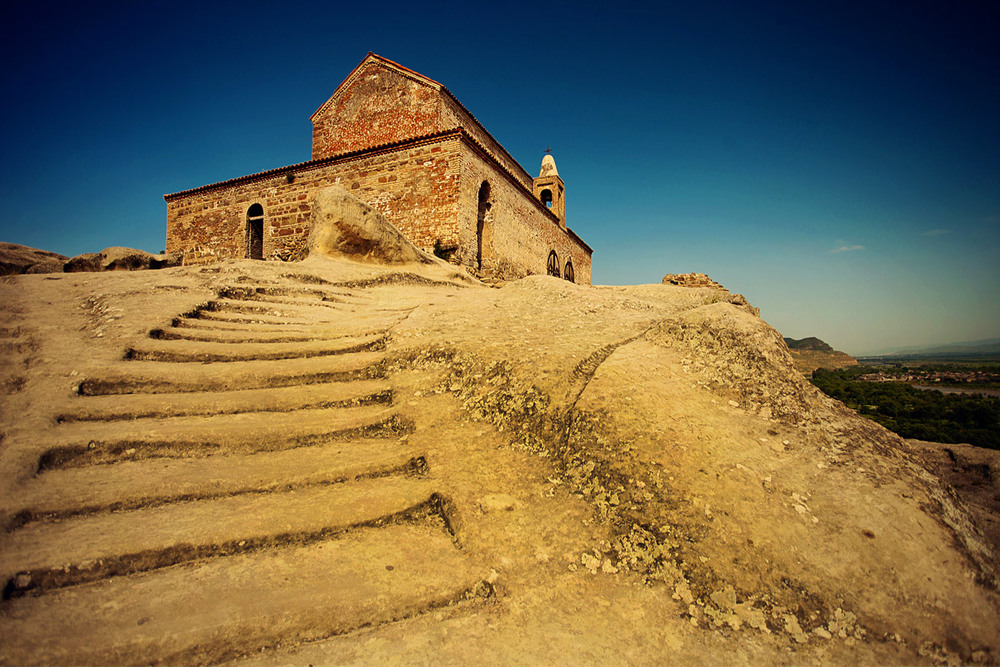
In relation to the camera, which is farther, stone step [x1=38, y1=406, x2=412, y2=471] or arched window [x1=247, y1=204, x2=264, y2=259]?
arched window [x1=247, y1=204, x2=264, y2=259]

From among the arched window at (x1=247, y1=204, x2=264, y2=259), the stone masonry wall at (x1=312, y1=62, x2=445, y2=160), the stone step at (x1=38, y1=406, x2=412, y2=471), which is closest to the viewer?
the stone step at (x1=38, y1=406, x2=412, y2=471)

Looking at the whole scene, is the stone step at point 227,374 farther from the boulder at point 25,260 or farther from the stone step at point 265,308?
the boulder at point 25,260

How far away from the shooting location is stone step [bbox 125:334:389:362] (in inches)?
129

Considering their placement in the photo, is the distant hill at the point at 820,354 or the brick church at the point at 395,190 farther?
the distant hill at the point at 820,354

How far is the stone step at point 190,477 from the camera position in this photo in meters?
1.90

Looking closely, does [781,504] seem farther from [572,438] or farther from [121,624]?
[121,624]

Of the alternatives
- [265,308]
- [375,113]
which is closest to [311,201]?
[375,113]

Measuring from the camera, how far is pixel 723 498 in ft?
6.55

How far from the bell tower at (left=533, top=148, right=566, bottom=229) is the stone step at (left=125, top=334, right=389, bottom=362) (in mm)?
19812

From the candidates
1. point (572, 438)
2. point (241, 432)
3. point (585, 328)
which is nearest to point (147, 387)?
point (241, 432)

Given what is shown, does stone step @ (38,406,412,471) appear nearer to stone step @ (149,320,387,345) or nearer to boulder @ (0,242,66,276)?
stone step @ (149,320,387,345)

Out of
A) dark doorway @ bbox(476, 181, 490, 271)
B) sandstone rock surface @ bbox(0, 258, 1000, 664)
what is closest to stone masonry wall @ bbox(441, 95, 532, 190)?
dark doorway @ bbox(476, 181, 490, 271)

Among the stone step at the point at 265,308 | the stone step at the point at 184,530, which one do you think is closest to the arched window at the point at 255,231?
the stone step at the point at 265,308

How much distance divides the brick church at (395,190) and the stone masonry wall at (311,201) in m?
0.03
